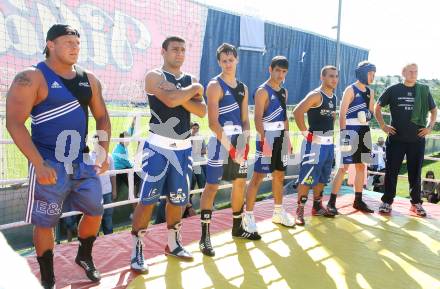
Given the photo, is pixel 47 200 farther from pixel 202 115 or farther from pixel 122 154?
pixel 122 154

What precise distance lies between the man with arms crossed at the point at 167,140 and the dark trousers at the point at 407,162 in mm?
3013

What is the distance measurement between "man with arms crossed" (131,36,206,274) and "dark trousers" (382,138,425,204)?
301 cm

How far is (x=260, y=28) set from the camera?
25.6 ft

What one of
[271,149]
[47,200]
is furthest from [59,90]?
[271,149]

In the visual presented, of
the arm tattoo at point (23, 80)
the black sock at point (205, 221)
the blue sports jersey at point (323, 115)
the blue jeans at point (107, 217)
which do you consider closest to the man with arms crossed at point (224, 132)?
the black sock at point (205, 221)

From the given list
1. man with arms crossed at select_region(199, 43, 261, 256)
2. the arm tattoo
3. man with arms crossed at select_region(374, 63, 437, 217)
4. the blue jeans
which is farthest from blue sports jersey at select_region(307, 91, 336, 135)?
the arm tattoo

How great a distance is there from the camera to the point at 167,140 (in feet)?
10.5

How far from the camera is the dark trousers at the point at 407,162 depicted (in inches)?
198

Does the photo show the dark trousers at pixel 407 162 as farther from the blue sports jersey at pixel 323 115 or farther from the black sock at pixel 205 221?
the black sock at pixel 205 221

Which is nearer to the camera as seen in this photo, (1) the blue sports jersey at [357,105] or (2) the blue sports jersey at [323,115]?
(2) the blue sports jersey at [323,115]

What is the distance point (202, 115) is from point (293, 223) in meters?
1.98

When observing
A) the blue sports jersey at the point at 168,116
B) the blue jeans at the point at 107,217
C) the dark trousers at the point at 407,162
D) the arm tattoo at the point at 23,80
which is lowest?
the blue jeans at the point at 107,217

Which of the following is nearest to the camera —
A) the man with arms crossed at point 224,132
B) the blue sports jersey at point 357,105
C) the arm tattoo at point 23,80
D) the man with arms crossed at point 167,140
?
the arm tattoo at point 23,80

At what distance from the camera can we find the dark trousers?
5.02 metres
